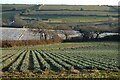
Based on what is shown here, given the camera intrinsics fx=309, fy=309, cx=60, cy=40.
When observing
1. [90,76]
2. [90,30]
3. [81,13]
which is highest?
[81,13]

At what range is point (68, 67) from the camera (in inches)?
907

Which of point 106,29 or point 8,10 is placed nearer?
point 106,29

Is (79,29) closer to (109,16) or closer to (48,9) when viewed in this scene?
(109,16)

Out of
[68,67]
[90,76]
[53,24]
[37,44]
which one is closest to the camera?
[90,76]

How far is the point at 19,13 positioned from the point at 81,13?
1641 cm

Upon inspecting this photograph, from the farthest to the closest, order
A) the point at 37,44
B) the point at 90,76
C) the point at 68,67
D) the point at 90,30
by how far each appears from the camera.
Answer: the point at 90,30 → the point at 37,44 → the point at 68,67 → the point at 90,76

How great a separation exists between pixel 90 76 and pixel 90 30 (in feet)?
159

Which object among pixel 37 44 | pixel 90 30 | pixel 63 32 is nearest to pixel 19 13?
pixel 63 32

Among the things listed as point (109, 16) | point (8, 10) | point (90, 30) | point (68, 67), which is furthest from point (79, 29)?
point (68, 67)

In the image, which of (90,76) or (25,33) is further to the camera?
(25,33)

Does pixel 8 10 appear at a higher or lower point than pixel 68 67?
higher

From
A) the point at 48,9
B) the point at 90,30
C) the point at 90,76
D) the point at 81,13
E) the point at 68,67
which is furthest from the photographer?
the point at 48,9

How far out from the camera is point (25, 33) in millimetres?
67250

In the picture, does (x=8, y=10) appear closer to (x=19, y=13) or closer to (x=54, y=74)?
(x=19, y=13)
